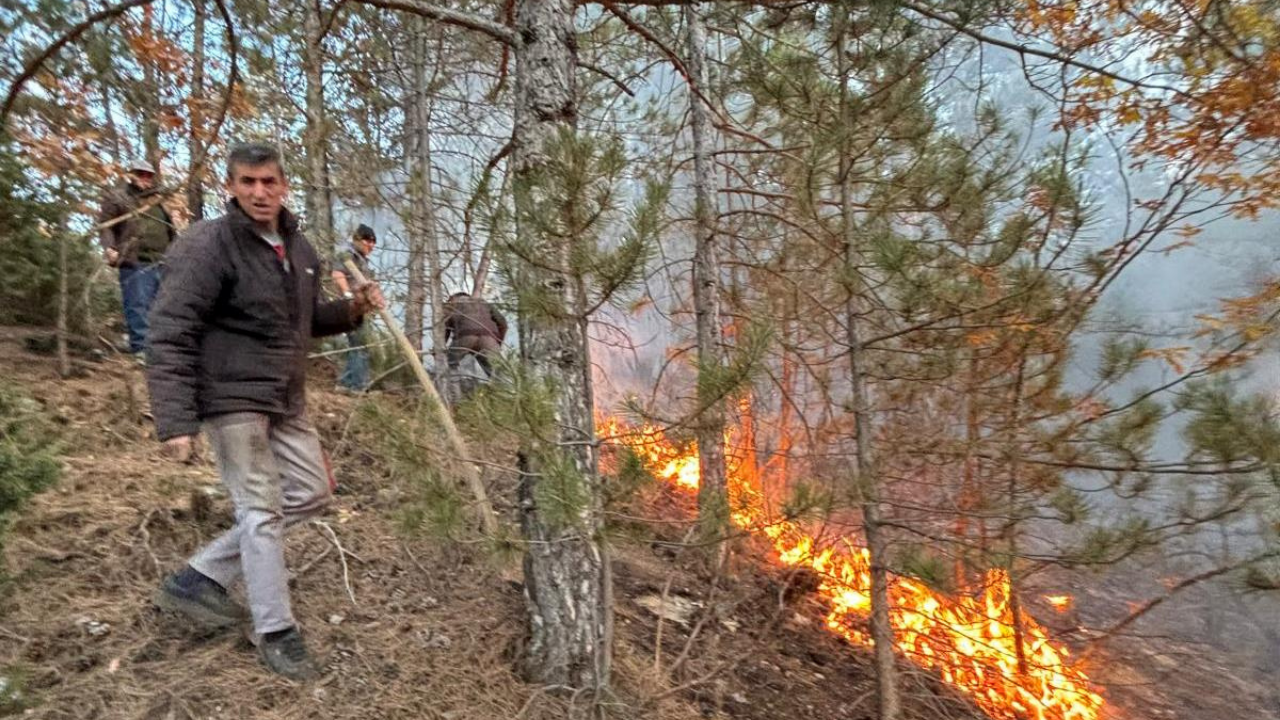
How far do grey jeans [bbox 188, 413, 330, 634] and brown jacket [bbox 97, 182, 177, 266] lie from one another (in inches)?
110

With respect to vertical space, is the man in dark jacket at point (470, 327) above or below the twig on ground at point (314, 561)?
above

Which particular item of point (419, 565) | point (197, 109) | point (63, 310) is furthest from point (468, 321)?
point (197, 109)

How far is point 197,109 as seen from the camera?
5742mm

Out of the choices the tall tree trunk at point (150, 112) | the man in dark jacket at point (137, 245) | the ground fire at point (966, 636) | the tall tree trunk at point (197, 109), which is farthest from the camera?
the tall tree trunk at point (150, 112)

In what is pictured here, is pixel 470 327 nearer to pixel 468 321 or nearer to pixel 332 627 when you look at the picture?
pixel 468 321

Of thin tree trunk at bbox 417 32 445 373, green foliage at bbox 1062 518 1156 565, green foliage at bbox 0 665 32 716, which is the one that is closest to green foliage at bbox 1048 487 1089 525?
green foliage at bbox 1062 518 1156 565

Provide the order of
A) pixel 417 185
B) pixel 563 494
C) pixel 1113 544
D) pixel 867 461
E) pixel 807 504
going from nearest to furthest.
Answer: pixel 563 494, pixel 807 504, pixel 1113 544, pixel 867 461, pixel 417 185

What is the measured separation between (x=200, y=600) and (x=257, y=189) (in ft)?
5.31

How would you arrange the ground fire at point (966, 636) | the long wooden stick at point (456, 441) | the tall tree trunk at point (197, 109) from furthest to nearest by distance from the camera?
the tall tree trunk at point (197, 109), the ground fire at point (966, 636), the long wooden stick at point (456, 441)

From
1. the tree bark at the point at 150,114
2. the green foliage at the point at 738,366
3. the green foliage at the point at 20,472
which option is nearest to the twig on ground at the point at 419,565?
the green foliage at the point at 20,472

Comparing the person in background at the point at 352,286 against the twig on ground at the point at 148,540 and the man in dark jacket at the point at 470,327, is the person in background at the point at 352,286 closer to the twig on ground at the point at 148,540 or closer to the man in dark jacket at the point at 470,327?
the man in dark jacket at the point at 470,327

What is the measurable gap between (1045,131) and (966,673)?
384 centimetres

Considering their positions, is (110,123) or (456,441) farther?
(110,123)

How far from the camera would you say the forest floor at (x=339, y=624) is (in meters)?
2.56
